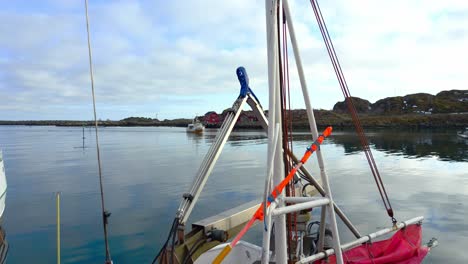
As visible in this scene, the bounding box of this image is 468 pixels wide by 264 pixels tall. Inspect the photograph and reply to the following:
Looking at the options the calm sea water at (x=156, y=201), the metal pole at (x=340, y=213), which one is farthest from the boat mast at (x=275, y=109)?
the calm sea water at (x=156, y=201)

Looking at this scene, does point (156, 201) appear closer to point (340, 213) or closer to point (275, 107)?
point (340, 213)

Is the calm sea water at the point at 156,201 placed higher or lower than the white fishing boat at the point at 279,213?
lower

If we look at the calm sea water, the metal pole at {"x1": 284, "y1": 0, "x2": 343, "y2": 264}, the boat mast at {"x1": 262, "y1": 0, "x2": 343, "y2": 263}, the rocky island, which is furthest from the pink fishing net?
the rocky island

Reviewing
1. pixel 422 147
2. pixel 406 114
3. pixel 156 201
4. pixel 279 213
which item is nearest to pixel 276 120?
pixel 279 213

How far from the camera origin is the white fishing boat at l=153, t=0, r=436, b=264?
491 centimetres

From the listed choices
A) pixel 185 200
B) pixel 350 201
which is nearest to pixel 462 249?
pixel 350 201

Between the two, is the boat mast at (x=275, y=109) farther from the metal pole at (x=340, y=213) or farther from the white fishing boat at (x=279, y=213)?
the metal pole at (x=340, y=213)

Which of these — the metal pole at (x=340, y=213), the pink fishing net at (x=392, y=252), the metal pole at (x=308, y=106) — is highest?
the metal pole at (x=308, y=106)

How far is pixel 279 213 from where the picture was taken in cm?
469

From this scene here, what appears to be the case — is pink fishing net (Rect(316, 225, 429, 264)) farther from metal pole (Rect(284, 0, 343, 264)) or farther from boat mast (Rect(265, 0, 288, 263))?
boat mast (Rect(265, 0, 288, 263))

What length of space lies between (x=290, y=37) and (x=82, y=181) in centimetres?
2382

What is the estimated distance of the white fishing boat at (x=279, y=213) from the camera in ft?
16.1

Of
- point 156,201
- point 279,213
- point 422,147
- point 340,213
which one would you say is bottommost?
point 422,147

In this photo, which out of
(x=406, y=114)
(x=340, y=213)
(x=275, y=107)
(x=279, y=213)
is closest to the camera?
(x=279, y=213)
